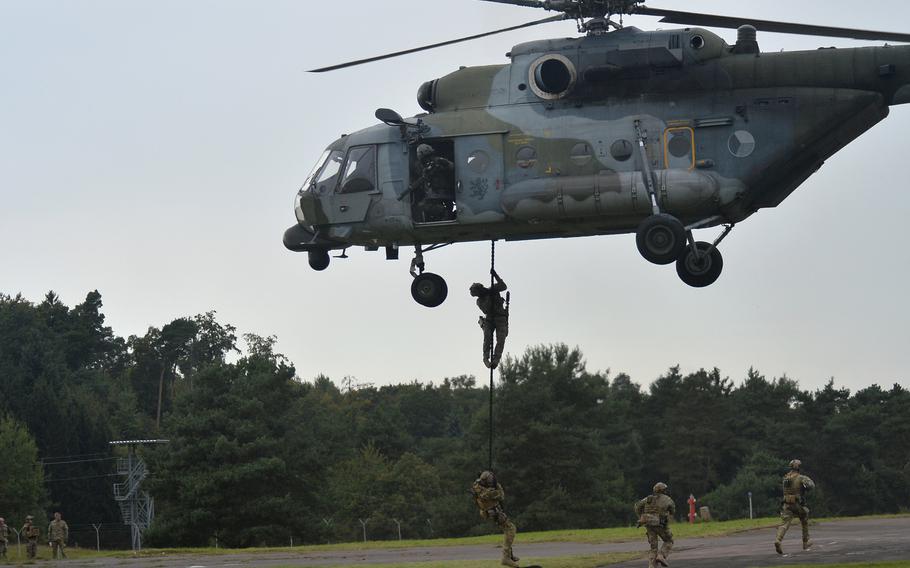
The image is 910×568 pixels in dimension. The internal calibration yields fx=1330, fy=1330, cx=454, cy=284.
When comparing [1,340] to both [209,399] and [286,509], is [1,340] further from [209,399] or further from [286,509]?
[286,509]

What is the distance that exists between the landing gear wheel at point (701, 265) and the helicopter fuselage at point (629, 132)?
64 cm

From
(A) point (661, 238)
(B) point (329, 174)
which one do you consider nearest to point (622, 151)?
(A) point (661, 238)

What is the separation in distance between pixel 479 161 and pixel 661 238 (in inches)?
149

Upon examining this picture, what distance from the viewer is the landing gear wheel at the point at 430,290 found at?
2573cm

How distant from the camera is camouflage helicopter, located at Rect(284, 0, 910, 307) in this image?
2347 cm

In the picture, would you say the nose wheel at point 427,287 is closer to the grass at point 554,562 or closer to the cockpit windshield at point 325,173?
the cockpit windshield at point 325,173

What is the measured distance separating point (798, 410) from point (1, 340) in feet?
207

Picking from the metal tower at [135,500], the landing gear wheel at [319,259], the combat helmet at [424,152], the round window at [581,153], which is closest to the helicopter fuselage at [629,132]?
the round window at [581,153]

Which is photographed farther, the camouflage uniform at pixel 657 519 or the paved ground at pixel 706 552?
the paved ground at pixel 706 552

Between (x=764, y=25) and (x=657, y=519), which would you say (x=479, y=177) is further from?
(x=657, y=519)

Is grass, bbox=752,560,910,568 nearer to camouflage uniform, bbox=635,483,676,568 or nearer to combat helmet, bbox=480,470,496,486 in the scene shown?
camouflage uniform, bbox=635,483,676,568

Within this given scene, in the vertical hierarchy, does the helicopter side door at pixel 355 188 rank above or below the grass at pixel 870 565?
above

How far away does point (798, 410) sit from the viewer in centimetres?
9338

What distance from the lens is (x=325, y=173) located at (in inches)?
1011
